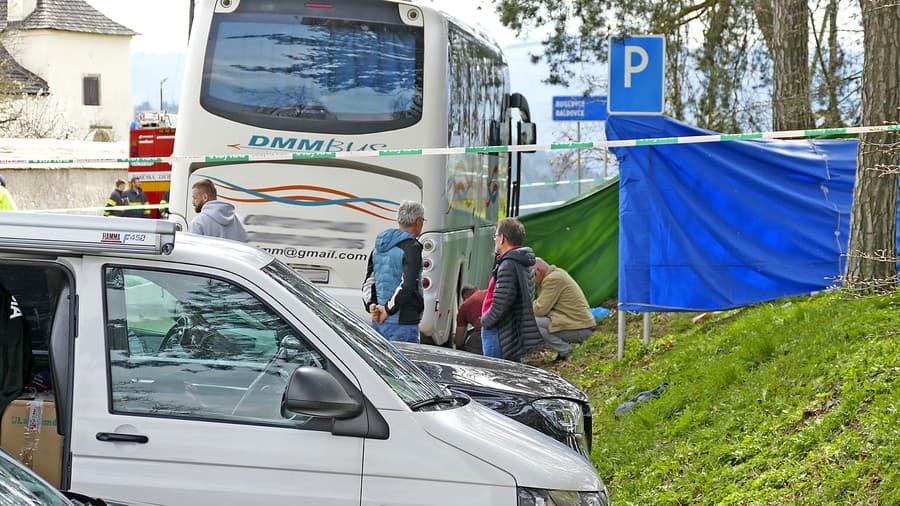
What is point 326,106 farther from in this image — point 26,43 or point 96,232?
point 26,43

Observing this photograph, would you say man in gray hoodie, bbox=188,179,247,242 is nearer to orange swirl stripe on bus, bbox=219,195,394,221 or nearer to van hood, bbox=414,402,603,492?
orange swirl stripe on bus, bbox=219,195,394,221

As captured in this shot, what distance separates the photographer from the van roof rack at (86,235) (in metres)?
4.36

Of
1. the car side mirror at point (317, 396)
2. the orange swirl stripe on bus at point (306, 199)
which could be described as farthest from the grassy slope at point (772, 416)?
the car side mirror at point (317, 396)

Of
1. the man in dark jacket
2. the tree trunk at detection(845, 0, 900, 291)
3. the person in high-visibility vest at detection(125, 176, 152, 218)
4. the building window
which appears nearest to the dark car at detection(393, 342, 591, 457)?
the man in dark jacket

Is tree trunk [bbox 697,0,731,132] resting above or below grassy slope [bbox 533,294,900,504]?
above

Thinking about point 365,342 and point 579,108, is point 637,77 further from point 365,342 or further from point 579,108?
point 579,108

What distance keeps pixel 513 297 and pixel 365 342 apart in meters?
4.75

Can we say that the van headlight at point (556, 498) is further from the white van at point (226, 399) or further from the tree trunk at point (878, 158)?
the tree trunk at point (878, 158)

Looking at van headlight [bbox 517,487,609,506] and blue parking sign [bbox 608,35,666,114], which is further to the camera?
blue parking sign [bbox 608,35,666,114]

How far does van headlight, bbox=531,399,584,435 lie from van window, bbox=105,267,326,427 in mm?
1785

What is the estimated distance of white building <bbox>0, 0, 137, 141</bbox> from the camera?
63844 mm

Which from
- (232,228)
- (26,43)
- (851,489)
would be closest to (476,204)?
(232,228)

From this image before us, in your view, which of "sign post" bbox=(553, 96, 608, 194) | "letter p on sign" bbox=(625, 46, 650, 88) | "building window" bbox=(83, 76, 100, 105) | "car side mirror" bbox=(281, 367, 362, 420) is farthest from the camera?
"building window" bbox=(83, 76, 100, 105)

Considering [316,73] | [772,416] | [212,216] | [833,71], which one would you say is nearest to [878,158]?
[772,416]
